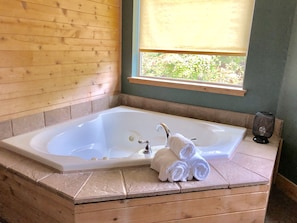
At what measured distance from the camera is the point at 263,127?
7.06 feet

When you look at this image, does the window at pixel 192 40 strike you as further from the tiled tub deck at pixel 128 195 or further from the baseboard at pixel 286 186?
the tiled tub deck at pixel 128 195

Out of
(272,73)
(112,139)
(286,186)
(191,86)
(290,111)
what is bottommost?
(286,186)

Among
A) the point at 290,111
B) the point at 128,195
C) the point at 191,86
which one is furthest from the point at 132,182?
the point at 290,111

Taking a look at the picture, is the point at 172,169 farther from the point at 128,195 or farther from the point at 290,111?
the point at 290,111

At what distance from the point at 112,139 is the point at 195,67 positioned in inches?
47.4

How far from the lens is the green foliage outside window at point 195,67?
8.16 feet

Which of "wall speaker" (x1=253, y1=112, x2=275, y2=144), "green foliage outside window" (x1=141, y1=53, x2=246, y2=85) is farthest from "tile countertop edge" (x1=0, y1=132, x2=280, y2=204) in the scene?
"green foliage outside window" (x1=141, y1=53, x2=246, y2=85)

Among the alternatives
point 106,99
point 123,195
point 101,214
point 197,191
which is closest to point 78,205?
point 101,214

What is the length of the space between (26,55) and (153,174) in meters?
1.38

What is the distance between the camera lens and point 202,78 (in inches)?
105

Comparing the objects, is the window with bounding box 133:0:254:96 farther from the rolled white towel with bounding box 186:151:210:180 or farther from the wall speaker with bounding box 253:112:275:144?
the rolled white towel with bounding box 186:151:210:180

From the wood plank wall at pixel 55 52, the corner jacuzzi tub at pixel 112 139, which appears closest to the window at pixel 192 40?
the wood plank wall at pixel 55 52

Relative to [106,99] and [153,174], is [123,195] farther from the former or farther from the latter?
[106,99]

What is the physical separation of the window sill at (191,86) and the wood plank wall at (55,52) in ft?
1.24
